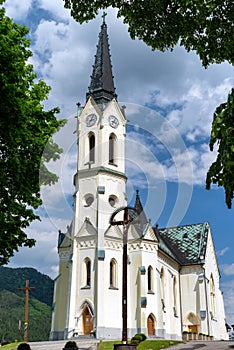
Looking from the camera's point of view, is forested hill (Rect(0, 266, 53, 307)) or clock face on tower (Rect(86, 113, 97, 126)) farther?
forested hill (Rect(0, 266, 53, 307))

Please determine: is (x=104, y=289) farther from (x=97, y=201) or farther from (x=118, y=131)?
(x=118, y=131)

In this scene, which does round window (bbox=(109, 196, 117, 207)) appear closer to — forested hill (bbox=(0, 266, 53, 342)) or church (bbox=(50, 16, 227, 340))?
church (bbox=(50, 16, 227, 340))

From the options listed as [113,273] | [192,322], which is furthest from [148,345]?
[192,322]

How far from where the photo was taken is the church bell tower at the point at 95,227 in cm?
3262

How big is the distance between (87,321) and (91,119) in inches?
714

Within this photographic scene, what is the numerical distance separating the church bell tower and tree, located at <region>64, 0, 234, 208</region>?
24.8 metres

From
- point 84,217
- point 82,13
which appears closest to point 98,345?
point 84,217

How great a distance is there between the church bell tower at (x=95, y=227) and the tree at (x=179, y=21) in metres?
24.8

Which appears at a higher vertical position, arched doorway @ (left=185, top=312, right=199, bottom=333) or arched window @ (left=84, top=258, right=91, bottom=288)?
arched window @ (left=84, top=258, right=91, bottom=288)

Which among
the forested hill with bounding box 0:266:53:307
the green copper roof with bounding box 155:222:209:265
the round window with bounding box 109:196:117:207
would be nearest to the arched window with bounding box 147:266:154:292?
the round window with bounding box 109:196:117:207

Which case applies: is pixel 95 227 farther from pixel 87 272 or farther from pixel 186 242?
pixel 186 242

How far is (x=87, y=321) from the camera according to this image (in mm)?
32562

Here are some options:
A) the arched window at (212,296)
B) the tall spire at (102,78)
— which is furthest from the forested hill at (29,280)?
the tall spire at (102,78)

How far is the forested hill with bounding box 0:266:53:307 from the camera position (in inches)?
3714
